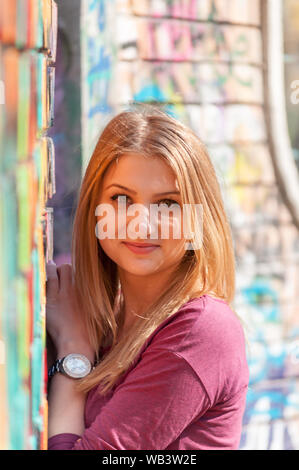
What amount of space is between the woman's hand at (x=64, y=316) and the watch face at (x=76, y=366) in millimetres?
27

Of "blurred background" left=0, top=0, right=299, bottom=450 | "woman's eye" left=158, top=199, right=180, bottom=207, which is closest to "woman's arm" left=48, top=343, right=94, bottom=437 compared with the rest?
"woman's eye" left=158, top=199, right=180, bottom=207

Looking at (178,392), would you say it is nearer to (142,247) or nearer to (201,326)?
(201,326)

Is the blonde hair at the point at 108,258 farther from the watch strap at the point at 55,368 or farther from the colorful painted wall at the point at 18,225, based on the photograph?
the colorful painted wall at the point at 18,225

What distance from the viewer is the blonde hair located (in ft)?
5.20

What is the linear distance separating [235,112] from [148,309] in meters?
1.99

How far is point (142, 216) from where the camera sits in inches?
61.6

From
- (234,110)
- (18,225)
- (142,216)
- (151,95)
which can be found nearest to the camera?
(18,225)

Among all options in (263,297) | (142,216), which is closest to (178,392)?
(142,216)

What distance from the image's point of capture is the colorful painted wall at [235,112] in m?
3.11

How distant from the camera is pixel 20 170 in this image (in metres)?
0.95

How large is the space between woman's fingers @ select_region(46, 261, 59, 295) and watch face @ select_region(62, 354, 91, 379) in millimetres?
200

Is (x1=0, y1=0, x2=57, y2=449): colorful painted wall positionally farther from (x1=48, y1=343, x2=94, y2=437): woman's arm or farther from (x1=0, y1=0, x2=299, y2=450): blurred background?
(x1=0, y1=0, x2=299, y2=450): blurred background

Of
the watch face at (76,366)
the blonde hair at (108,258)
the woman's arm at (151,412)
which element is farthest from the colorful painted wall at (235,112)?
the woman's arm at (151,412)
